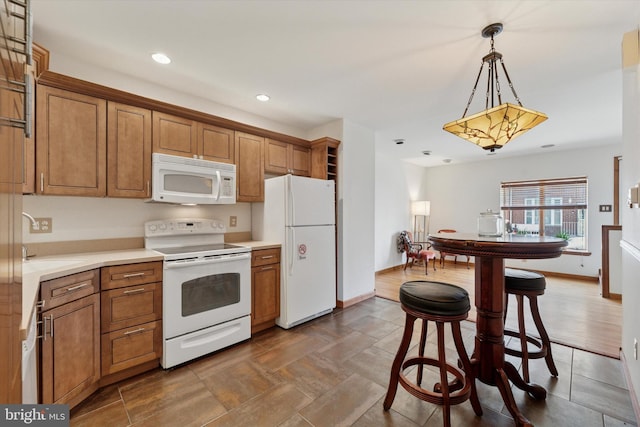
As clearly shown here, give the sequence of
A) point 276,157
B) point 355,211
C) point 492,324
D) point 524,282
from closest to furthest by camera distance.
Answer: point 492,324
point 524,282
point 276,157
point 355,211

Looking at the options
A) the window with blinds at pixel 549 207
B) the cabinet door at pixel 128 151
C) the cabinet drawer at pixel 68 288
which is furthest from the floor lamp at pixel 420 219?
the cabinet drawer at pixel 68 288

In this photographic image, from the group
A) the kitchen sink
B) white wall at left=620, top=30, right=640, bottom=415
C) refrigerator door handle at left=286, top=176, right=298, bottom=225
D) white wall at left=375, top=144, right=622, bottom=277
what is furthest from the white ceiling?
white wall at left=375, top=144, right=622, bottom=277

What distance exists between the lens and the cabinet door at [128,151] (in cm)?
224

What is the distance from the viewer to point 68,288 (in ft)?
5.46

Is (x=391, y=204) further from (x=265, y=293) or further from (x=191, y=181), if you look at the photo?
(x=191, y=181)

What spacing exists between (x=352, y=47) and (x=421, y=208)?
5.05 meters

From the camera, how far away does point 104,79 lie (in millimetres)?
2383

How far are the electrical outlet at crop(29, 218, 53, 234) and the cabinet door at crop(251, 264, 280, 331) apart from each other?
5.33 ft

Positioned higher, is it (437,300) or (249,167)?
(249,167)

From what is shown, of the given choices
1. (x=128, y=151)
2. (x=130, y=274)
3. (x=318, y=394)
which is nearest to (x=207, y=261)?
(x=130, y=274)

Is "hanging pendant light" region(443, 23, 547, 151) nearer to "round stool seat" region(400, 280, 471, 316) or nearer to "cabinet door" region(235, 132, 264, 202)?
"round stool seat" region(400, 280, 471, 316)

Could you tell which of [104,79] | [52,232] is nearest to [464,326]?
[52,232]

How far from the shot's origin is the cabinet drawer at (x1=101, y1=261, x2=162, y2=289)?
6.29 feet

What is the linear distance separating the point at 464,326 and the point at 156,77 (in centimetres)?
395
